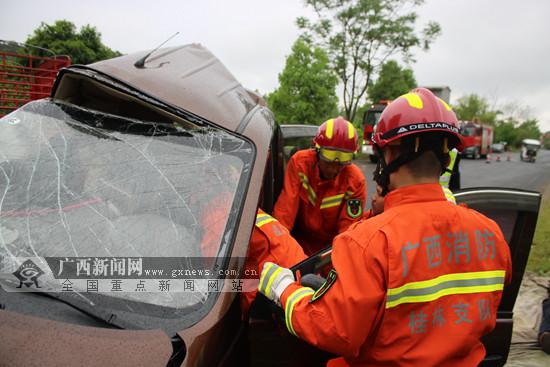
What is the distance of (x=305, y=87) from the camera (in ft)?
49.6

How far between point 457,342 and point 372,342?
249 millimetres

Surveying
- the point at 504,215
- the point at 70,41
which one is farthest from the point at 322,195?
the point at 70,41

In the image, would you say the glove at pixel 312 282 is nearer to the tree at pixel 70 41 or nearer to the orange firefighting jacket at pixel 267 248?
the orange firefighting jacket at pixel 267 248

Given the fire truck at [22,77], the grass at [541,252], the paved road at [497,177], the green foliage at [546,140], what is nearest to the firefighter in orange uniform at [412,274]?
the grass at [541,252]

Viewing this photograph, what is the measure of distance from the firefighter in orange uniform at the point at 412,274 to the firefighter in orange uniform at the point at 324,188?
1.46 m

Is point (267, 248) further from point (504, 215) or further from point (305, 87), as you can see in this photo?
point (305, 87)

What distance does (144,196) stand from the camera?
1.44m

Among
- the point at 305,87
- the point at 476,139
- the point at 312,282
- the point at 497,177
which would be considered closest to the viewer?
the point at 312,282

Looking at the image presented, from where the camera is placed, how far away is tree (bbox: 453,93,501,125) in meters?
59.2

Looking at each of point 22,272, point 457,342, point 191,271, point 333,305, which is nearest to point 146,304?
point 191,271

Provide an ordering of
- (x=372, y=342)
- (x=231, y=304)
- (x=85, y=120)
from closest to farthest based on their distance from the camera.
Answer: (x=372, y=342) → (x=231, y=304) → (x=85, y=120)

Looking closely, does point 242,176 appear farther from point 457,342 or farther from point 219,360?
point 457,342

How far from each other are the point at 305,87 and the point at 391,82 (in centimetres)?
1004

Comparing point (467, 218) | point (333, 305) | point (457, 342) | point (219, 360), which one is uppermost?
point (467, 218)
